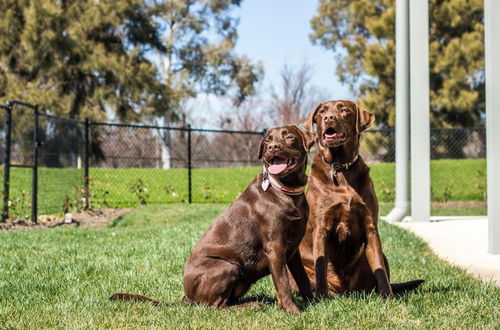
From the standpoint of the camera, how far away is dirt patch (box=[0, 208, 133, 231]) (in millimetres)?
9625

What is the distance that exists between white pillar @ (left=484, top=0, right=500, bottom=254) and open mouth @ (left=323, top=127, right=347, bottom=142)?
119 inches

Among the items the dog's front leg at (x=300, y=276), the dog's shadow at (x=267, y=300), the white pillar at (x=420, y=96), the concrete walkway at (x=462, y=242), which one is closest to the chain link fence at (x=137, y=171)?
the white pillar at (x=420, y=96)

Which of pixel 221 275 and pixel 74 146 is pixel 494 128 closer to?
pixel 221 275

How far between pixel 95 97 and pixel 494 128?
24.3 metres

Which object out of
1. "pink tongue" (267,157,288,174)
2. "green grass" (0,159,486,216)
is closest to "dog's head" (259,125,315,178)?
"pink tongue" (267,157,288,174)

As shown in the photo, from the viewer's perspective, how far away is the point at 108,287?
4766 mm

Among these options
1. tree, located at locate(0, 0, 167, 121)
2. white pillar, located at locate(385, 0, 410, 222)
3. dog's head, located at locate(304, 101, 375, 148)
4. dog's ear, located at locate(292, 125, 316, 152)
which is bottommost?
dog's ear, located at locate(292, 125, 316, 152)

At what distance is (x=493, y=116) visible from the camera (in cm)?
631

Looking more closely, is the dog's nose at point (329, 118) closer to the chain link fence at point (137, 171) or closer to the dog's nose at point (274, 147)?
the dog's nose at point (274, 147)

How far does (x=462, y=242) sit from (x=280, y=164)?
15.4 ft

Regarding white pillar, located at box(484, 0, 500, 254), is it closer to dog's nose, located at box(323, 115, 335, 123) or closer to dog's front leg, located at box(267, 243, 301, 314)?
dog's nose, located at box(323, 115, 335, 123)

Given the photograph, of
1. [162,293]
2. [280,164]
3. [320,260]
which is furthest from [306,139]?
[162,293]

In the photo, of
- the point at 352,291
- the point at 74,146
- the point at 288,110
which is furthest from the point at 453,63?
the point at 352,291

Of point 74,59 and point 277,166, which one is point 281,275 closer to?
point 277,166
